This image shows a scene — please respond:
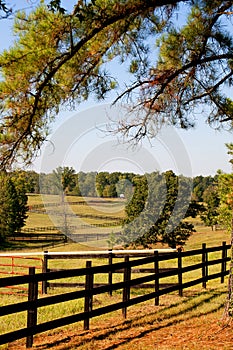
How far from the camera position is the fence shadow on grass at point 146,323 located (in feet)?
23.3

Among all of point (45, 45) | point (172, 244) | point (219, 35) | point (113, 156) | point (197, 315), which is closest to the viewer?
point (45, 45)

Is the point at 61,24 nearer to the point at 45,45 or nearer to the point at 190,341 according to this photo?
the point at 45,45

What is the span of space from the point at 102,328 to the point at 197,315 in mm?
1951

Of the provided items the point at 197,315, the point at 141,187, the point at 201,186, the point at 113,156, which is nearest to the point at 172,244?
the point at 141,187

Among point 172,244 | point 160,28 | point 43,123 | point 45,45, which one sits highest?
point 160,28

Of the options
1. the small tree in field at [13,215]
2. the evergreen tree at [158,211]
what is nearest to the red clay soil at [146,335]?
the evergreen tree at [158,211]

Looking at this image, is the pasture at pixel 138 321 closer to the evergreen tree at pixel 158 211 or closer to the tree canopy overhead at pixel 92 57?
the tree canopy overhead at pixel 92 57

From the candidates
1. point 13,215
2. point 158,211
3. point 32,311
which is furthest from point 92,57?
point 13,215

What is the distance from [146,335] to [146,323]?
86cm

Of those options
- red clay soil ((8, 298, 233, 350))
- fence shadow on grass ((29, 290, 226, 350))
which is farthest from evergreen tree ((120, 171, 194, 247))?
red clay soil ((8, 298, 233, 350))

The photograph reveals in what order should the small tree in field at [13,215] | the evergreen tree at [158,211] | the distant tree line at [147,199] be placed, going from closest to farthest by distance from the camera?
the distant tree line at [147,199] < the evergreen tree at [158,211] < the small tree in field at [13,215]

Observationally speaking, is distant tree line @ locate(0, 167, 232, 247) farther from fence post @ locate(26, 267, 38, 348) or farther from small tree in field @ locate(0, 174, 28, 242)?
fence post @ locate(26, 267, 38, 348)

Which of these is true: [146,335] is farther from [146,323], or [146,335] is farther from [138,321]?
[138,321]

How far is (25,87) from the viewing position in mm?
6754
